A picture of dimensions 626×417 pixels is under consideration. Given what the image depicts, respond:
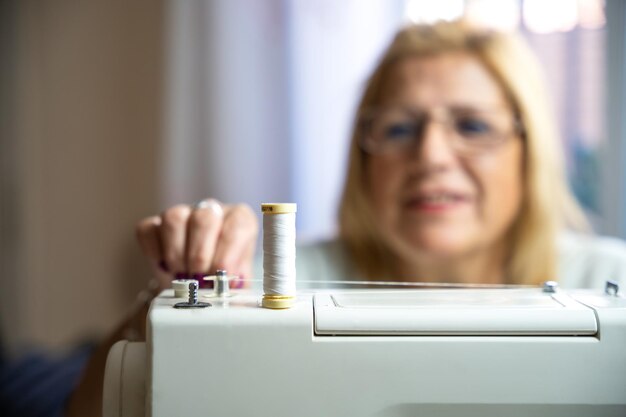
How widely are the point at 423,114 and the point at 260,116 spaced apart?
1.37 m

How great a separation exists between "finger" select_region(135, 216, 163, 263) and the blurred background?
5.01 feet

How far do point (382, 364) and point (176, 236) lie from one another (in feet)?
1.09

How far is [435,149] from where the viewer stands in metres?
1.29

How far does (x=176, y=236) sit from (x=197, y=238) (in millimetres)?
32

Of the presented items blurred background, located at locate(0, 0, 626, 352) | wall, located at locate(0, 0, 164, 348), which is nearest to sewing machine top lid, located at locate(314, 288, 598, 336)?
blurred background, located at locate(0, 0, 626, 352)

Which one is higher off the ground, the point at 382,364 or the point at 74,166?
the point at 74,166

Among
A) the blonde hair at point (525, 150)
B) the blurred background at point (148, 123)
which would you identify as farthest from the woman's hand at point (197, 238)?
the blurred background at point (148, 123)

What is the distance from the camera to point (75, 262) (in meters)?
2.81

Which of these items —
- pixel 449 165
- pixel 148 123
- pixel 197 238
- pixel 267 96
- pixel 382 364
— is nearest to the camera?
pixel 382 364

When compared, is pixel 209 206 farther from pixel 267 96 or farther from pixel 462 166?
pixel 267 96

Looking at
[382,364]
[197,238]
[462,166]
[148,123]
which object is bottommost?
[382,364]

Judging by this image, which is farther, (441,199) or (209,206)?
(441,199)

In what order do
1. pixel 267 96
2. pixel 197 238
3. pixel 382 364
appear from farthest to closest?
pixel 267 96 → pixel 197 238 → pixel 382 364

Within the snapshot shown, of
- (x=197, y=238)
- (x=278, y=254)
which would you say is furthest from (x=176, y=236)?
(x=278, y=254)
